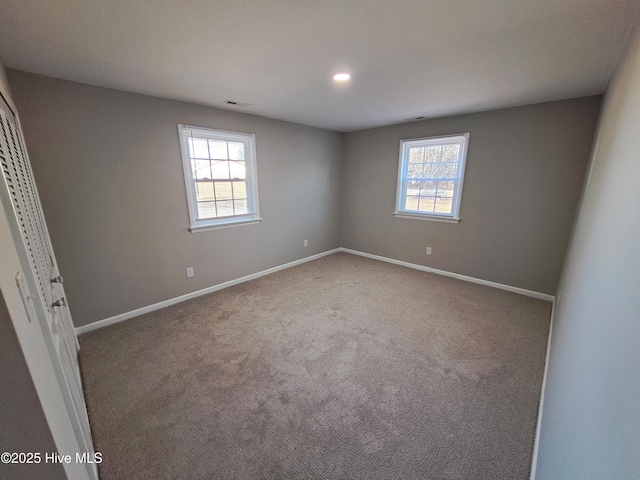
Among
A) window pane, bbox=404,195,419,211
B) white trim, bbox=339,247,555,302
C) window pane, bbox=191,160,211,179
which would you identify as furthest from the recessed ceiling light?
white trim, bbox=339,247,555,302

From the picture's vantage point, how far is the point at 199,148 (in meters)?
3.03

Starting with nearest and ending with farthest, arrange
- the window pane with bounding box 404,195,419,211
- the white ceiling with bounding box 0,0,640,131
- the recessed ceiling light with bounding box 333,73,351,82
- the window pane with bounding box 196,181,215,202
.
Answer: the white ceiling with bounding box 0,0,640,131 < the recessed ceiling light with bounding box 333,73,351,82 < the window pane with bounding box 196,181,215,202 < the window pane with bounding box 404,195,419,211

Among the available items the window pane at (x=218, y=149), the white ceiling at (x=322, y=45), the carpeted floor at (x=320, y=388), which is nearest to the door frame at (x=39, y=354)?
→ the carpeted floor at (x=320, y=388)

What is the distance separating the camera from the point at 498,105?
2.93 metres

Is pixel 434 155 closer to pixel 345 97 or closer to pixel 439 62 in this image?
pixel 345 97

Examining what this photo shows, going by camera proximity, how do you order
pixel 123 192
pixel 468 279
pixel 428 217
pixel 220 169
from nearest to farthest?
pixel 123 192 < pixel 220 169 < pixel 468 279 < pixel 428 217

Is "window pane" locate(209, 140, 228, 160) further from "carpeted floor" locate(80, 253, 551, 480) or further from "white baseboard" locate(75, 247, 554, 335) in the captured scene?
"carpeted floor" locate(80, 253, 551, 480)

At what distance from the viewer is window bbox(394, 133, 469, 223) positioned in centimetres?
356

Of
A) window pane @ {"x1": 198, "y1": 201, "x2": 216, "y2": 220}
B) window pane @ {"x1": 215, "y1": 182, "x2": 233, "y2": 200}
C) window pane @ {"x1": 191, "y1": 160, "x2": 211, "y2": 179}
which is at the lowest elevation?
window pane @ {"x1": 198, "y1": 201, "x2": 216, "y2": 220}

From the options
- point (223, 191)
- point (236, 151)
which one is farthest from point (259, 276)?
point (236, 151)

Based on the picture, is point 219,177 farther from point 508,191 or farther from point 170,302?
point 508,191

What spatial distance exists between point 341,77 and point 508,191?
101 inches

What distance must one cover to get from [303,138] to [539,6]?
126 inches

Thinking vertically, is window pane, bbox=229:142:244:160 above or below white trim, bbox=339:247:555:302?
above
